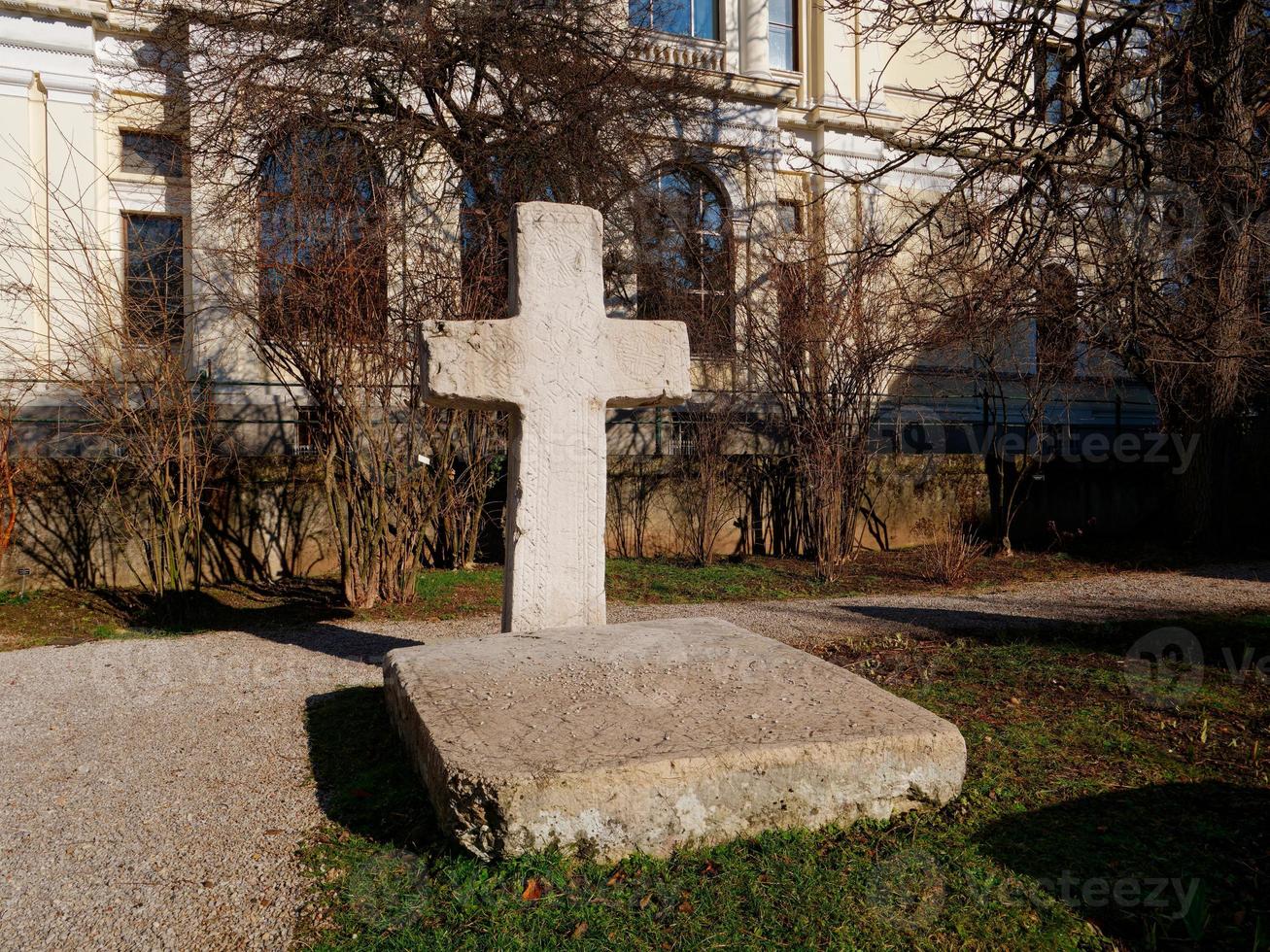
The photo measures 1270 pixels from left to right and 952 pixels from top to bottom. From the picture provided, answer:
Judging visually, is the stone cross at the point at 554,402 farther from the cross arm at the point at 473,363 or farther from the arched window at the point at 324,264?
the arched window at the point at 324,264

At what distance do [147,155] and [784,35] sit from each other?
1120 centimetres

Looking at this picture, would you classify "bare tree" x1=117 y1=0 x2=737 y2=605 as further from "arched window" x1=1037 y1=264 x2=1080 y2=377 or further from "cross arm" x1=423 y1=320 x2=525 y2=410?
"arched window" x1=1037 y1=264 x2=1080 y2=377

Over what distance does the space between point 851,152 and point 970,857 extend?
52.7 ft

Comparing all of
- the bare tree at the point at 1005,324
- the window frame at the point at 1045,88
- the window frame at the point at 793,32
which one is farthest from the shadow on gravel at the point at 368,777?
the window frame at the point at 793,32

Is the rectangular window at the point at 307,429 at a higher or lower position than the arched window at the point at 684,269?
lower

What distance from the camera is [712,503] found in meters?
11.1

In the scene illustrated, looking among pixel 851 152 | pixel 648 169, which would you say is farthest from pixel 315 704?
pixel 851 152

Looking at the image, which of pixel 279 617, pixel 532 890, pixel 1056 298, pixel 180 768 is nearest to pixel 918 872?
pixel 532 890

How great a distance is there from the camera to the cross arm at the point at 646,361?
15.5 feet

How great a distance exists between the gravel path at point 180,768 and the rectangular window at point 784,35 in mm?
13165

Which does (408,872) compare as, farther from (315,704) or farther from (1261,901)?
(1261,901)

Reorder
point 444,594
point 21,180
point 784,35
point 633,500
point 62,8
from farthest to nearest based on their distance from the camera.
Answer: point 784,35 → point 62,8 → point 21,180 → point 633,500 → point 444,594

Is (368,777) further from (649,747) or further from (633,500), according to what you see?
(633,500)

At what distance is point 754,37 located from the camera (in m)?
16.8
